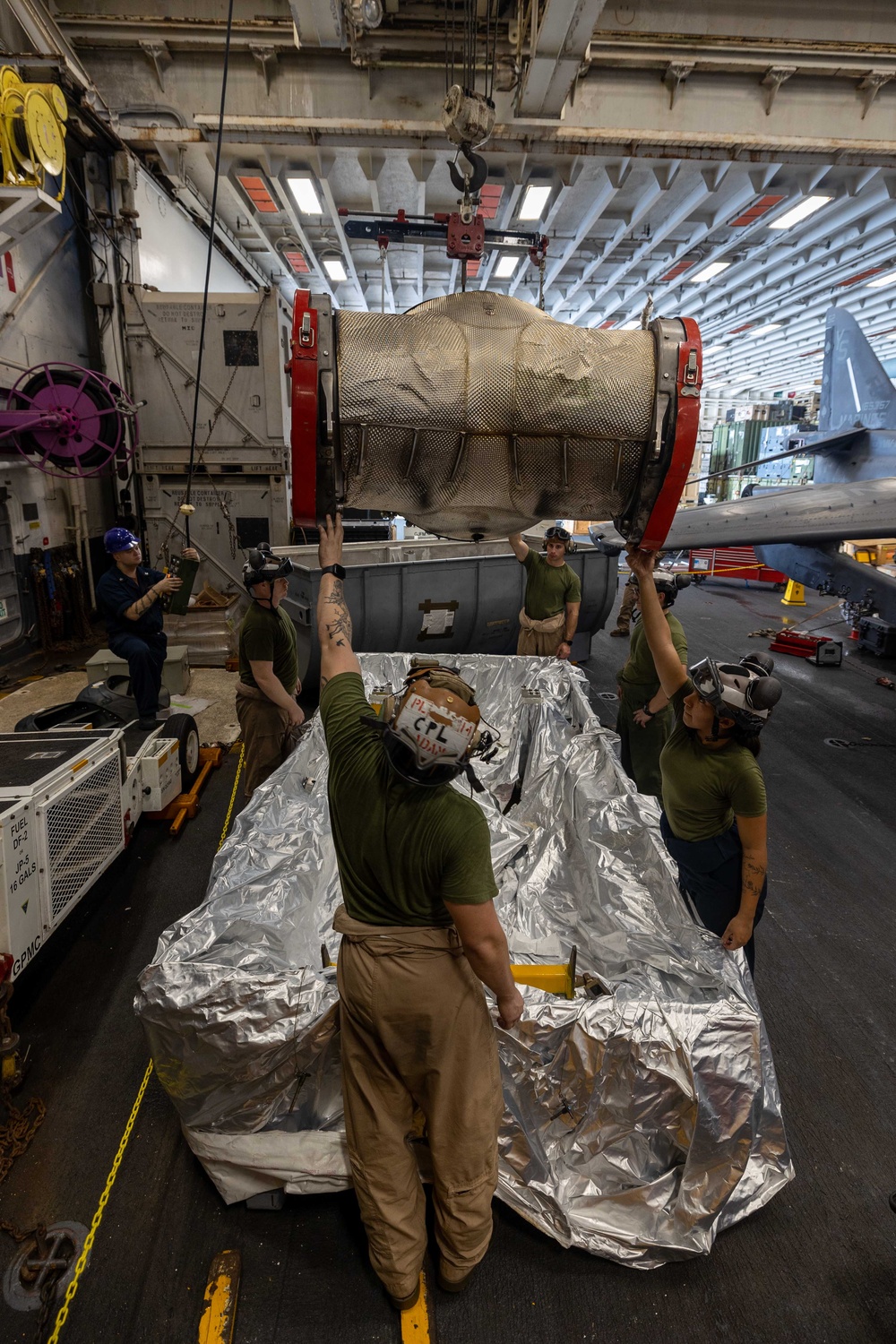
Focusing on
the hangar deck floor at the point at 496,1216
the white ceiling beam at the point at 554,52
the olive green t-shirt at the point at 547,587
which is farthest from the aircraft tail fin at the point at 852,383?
the hangar deck floor at the point at 496,1216

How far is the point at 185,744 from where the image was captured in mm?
5078

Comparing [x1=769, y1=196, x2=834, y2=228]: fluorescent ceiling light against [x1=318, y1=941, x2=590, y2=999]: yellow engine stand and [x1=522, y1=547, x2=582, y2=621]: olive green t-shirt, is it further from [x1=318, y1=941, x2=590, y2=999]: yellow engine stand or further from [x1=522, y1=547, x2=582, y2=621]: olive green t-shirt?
[x1=318, y1=941, x2=590, y2=999]: yellow engine stand

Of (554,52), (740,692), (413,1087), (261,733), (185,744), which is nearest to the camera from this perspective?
(413,1087)

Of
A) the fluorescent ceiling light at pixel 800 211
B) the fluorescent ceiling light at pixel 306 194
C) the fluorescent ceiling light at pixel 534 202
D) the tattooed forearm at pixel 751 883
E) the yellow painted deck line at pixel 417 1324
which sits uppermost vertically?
the fluorescent ceiling light at pixel 800 211

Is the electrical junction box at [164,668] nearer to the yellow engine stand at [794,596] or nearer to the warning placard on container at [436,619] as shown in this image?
the warning placard on container at [436,619]

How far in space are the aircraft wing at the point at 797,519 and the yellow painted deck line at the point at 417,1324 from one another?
7148mm

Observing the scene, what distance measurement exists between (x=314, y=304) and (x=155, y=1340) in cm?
295

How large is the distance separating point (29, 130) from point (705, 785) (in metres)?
6.73

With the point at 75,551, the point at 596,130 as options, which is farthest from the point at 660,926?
the point at 75,551

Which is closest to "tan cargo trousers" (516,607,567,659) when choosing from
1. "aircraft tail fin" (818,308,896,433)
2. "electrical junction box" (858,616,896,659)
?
"electrical junction box" (858,616,896,659)

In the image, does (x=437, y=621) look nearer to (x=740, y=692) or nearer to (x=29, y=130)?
(x=740, y=692)

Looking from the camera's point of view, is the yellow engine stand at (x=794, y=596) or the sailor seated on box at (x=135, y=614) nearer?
the sailor seated on box at (x=135, y=614)

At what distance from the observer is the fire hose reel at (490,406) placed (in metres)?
1.78

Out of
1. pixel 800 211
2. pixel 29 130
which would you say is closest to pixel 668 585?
pixel 29 130
